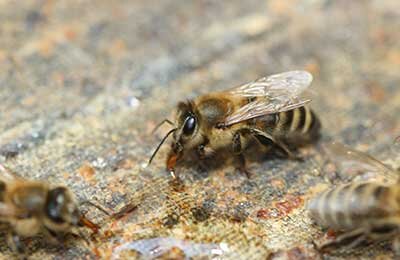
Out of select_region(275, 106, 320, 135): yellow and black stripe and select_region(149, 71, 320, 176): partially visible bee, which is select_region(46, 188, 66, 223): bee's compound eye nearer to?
select_region(149, 71, 320, 176): partially visible bee

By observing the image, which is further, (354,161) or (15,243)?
(354,161)

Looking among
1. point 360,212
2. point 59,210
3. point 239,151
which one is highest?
point 59,210

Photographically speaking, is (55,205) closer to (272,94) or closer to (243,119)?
(243,119)

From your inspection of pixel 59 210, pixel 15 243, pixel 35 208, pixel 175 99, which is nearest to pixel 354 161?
pixel 175 99

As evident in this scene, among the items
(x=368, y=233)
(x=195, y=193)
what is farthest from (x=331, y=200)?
(x=195, y=193)

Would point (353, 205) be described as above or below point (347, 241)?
above

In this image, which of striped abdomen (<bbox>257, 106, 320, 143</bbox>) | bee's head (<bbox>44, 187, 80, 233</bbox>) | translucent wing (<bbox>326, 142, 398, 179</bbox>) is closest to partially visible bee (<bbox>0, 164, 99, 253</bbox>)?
bee's head (<bbox>44, 187, 80, 233</bbox>)
